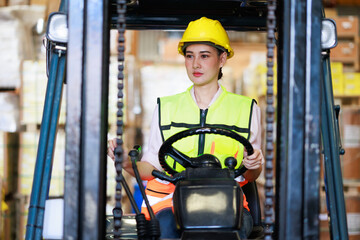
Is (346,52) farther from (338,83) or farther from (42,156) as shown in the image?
(42,156)

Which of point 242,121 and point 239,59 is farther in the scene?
point 239,59

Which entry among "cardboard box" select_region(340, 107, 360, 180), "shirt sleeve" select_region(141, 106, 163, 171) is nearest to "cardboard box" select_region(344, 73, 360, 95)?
"cardboard box" select_region(340, 107, 360, 180)

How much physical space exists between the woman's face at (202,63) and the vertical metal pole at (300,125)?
108 cm

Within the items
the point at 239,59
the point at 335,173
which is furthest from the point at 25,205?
the point at 239,59

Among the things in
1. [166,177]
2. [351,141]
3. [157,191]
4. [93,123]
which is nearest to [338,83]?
[351,141]

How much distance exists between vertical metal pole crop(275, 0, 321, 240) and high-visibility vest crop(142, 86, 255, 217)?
90 cm

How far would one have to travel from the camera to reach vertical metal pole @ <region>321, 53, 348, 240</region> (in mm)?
1883

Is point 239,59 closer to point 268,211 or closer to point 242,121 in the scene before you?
point 242,121

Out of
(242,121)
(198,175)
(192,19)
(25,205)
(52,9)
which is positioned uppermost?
(52,9)

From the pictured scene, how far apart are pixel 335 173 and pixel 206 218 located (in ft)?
1.92

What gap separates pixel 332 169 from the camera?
191cm

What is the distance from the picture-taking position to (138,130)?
20.7 feet

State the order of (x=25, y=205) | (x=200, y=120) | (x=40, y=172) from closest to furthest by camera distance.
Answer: (x=40, y=172)
(x=200, y=120)
(x=25, y=205)

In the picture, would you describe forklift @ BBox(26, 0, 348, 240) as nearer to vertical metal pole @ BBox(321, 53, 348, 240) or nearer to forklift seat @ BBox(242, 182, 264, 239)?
vertical metal pole @ BBox(321, 53, 348, 240)
